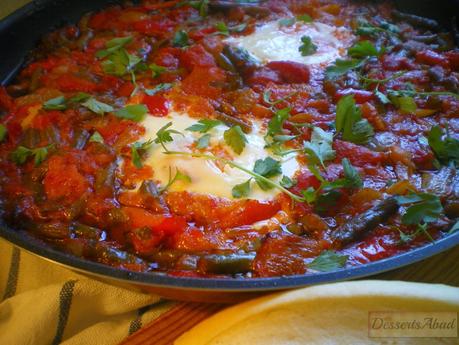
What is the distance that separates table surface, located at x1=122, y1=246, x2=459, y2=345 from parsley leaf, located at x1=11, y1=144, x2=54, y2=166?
1.35 metres

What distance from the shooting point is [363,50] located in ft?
13.3

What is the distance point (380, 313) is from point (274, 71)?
2.26 m

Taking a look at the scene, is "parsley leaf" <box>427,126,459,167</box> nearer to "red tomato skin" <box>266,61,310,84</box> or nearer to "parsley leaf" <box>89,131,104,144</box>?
"red tomato skin" <box>266,61,310,84</box>

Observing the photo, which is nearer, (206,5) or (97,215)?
(97,215)

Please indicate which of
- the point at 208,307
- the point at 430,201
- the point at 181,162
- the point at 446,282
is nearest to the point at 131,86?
the point at 181,162

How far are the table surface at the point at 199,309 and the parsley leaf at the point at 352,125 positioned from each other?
0.92 metres

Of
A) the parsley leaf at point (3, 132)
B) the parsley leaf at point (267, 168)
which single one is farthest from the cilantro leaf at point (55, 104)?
the parsley leaf at point (267, 168)

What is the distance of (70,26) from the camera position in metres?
4.57

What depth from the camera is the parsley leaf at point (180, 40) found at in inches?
168

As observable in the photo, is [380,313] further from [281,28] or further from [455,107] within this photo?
[281,28]

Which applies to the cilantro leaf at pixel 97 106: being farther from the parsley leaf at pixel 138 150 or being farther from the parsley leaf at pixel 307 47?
the parsley leaf at pixel 307 47

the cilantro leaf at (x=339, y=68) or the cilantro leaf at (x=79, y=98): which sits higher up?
the cilantro leaf at (x=79, y=98)

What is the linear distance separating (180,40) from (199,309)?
2.48 meters

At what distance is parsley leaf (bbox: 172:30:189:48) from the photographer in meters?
4.28
